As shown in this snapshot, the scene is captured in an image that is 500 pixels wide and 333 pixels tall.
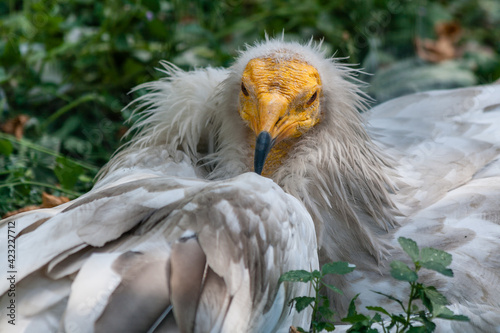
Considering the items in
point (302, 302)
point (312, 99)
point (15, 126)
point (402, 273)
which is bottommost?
point (15, 126)

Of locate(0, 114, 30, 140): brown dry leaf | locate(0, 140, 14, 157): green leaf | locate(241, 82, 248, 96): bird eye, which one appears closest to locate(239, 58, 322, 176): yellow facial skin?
locate(241, 82, 248, 96): bird eye

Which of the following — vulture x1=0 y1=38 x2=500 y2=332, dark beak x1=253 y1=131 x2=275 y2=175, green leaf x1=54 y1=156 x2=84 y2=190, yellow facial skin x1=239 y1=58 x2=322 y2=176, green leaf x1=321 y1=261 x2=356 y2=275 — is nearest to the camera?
vulture x1=0 y1=38 x2=500 y2=332

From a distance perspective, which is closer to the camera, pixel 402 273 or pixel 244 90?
pixel 402 273

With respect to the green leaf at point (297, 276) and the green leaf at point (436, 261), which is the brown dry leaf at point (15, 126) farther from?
the green leaf at point (436, 261)

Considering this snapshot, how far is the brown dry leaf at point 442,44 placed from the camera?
5.31 meters

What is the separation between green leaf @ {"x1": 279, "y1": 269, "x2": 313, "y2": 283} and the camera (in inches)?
69.7

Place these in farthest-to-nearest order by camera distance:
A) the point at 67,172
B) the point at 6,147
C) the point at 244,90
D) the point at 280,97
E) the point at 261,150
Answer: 1. the point at 6,147
2. the point at 67,172
3. the point at 244,90
4. the point at 280,97
5. the point at 261,150

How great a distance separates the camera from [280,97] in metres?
2.41

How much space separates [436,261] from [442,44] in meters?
4.44

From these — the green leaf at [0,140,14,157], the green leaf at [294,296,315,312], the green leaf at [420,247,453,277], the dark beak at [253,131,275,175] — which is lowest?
the green leaf at [0,140,14,157]

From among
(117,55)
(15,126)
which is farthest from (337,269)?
(117,55)

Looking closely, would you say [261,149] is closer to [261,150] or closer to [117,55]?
[261,150]

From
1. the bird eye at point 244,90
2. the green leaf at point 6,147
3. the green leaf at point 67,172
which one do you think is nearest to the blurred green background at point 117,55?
the green leaf at point 6,147

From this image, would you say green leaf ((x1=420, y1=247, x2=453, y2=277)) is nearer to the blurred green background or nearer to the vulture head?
the vulture head
